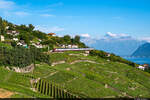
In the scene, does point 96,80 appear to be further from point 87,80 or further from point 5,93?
point 5,93

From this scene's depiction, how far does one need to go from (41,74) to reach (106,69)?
108 ft

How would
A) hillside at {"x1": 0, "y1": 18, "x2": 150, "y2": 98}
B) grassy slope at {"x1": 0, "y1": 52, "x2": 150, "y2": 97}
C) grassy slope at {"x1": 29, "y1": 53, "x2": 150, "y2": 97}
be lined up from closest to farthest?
hillside at {"x1": 0, "y1": 18, "x2": 150, "y2": 98}, grassy slope at {"x1": 0, "y1": 52, "x2": 150, "y2": 97}, grassy slope at {"x1": 29, "y1": 53, "x2": 150, "y2": 97}

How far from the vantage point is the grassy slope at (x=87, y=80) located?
4827 cm

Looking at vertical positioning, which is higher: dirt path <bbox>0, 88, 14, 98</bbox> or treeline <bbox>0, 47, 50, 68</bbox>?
treeline <bbox>0, 47, 50, 68</bbox>

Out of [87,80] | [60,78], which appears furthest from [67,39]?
Answer: [60,78]

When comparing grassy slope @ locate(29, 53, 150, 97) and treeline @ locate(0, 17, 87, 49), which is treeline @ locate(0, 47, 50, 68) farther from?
treeline @ locate(0, 17, 87, 49)

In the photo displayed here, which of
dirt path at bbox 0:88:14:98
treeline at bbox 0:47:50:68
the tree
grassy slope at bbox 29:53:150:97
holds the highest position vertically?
the tree

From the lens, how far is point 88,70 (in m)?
76.1

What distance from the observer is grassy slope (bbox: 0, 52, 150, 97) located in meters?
48.3

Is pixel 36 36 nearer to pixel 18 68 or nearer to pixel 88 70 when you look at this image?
pixel 88 70

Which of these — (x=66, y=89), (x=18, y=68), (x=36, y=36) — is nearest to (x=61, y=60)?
(x=18, y=68)

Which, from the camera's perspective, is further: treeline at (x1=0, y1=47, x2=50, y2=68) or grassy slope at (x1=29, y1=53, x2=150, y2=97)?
treeline at (x1=0, y1=47, x2=50, y2=68)

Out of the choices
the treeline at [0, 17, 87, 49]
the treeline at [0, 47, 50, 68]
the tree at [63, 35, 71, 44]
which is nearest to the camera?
the treeline at [0, 47, 50, 68]

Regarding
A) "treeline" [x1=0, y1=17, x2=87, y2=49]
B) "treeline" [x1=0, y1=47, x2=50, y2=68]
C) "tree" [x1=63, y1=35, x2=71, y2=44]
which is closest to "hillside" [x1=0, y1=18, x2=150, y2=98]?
"treeline" [x1=0, y1=47, x2=50, y2=68]
